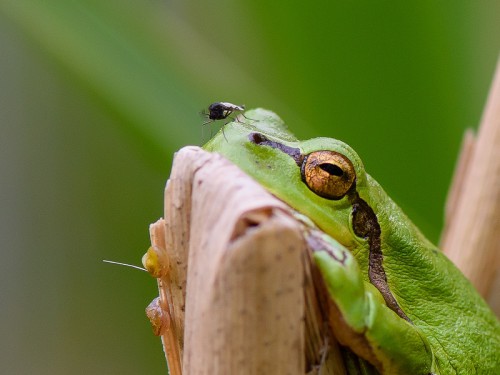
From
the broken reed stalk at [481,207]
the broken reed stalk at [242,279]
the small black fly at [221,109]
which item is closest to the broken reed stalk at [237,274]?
the broken reed stalk at [242,279]

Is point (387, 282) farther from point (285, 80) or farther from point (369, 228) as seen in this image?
point (285, 80)

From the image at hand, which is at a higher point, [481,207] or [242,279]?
[481,207]

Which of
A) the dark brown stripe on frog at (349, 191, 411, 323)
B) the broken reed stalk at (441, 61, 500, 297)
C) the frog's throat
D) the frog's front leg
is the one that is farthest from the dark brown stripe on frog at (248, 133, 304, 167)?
the broken reed stalk at (441, 61, 500, 297)

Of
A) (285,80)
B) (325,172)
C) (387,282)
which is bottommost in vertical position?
(387,282)

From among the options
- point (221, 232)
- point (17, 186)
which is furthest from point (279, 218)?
point (17, 186)

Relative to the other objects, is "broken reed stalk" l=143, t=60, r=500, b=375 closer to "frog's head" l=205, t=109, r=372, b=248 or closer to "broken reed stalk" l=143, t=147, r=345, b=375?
"broken reed stalk" l=143, t=147, r=345, b=375

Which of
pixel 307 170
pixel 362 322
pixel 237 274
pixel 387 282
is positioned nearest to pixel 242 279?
pixel 237 274

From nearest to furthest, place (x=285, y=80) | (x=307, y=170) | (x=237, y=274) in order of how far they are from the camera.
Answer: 1. (x=237, y=274)
2. (x=307, y=170)
3. (x=285, y=80)
